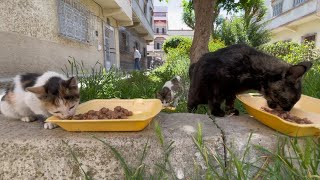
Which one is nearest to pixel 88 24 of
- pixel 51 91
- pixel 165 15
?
pixel 51 91

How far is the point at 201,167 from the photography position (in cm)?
176

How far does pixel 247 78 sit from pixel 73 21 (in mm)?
7686

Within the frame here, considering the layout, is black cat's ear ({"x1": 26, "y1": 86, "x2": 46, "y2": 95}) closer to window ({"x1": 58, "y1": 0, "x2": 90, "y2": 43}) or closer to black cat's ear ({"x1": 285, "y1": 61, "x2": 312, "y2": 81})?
black cat's ear ({"x1": 285, "y1": 61, "x2": 312, "y2": 81})

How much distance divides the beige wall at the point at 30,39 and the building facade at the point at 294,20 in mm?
16043

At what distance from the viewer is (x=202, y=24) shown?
699 centimetres

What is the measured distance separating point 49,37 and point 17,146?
5.95 metres

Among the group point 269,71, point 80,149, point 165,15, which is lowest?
point 80,149

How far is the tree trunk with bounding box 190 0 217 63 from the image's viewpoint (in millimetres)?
6748

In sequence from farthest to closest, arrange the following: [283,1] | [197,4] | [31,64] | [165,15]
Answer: [165,15] < [283,1] < [197,4] < [31,64]

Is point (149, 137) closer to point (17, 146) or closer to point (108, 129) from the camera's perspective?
point (108, 129)

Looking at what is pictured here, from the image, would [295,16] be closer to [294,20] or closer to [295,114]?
[294,20]

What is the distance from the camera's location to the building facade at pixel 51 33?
200 inches

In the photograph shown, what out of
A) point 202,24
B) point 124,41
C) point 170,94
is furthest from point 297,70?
point 124,41

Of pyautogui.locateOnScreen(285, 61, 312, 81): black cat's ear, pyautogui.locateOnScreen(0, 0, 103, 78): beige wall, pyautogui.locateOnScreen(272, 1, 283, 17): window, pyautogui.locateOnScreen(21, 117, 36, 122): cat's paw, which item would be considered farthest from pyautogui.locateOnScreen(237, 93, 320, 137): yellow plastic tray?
pyautogui.locateOnScreen(272, 1, 283, 17): window
